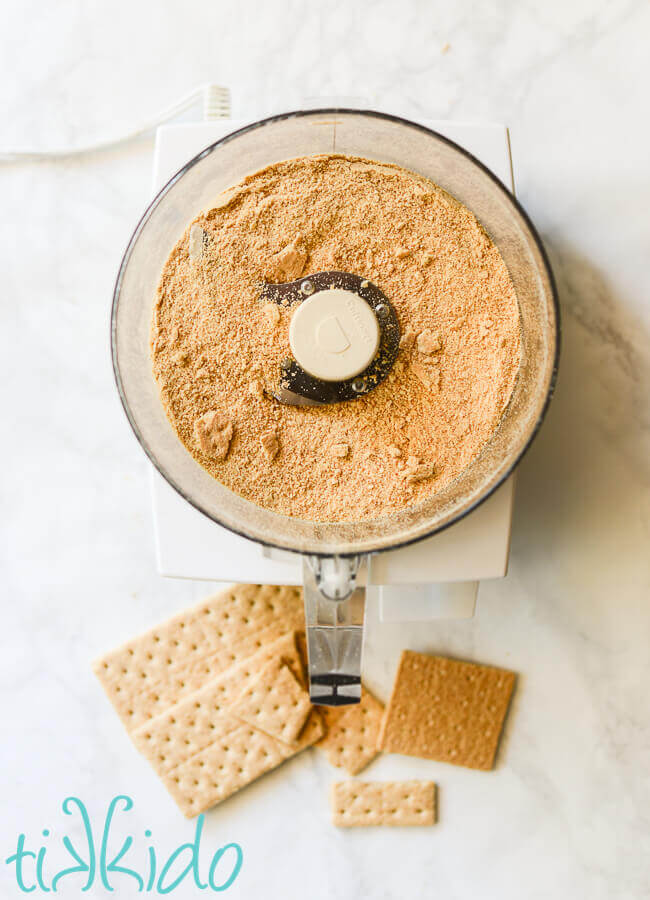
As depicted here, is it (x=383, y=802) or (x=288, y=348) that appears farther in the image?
(x=383, y=802)

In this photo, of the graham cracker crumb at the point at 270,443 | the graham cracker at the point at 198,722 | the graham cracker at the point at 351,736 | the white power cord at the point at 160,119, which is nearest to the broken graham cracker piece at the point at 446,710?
the graham cracker at the point at 351,736

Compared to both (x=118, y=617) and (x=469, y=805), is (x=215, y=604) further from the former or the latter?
(x=469, y=805)

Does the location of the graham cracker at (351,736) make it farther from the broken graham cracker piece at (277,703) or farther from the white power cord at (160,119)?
the white power cord at (160,119)

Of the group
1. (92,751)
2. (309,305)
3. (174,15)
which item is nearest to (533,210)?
(309,305)

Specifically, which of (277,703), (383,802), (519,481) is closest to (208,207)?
(519,481)

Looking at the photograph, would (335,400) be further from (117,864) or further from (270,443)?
(117,864)
